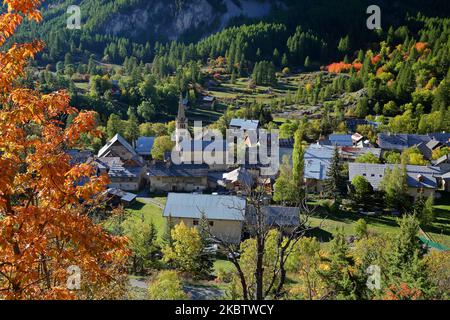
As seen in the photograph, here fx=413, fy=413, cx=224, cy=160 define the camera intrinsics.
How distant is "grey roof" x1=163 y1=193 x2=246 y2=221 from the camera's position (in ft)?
97.7

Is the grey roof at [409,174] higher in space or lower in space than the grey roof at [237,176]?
higher

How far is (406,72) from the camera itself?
75500 mm

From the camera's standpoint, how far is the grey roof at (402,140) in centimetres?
4981

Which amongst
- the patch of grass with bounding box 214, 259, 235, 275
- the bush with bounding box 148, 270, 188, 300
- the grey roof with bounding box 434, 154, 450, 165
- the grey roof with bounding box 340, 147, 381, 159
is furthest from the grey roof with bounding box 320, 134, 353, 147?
the bush with bounding box 148, 270, 188, 300

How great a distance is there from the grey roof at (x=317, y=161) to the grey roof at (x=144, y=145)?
18.7m

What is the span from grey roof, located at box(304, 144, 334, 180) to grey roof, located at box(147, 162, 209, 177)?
33.1ft

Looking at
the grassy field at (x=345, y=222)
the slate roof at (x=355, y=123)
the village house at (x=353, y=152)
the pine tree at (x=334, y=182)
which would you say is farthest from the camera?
the slate roof at (x=355, y=123)

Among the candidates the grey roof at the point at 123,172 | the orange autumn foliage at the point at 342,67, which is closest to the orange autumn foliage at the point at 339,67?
the orange autumn foliage at the point at 342,67

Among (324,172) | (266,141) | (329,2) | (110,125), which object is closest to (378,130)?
(266,141)

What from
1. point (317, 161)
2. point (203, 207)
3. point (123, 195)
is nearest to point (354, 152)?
point (317, 161)

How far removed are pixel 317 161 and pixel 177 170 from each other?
14.0 m

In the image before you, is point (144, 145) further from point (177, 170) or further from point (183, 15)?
point (183, 15)

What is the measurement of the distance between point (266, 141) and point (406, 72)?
39896 mm

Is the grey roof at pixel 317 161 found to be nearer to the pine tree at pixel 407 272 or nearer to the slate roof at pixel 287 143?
the slate roof at pixel 287 143
